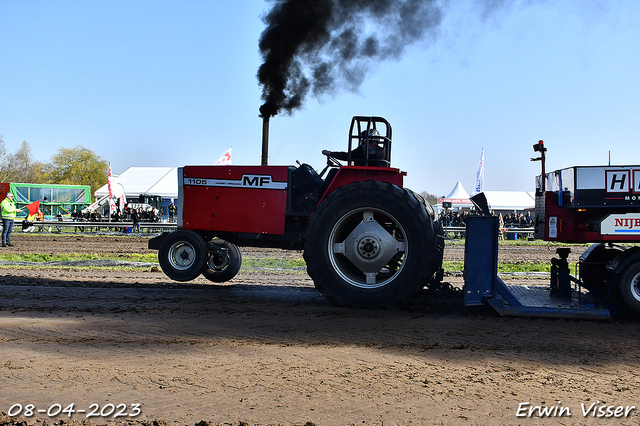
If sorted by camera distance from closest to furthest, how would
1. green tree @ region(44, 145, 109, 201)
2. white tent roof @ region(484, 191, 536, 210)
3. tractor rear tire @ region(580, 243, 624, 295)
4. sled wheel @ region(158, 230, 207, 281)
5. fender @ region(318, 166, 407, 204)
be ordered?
tractor rear tire @ region(580, 243, 624, 295) < fender @ region(318, 166, 407, 204) < sled wheel @ region(158, 230, 207, 281) < white tent roof @ region(484, 191, 536, 210) < green tree @ region(44, 145, 109, 201)

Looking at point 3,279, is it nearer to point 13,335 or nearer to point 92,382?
point 13,335

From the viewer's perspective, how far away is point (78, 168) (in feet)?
209

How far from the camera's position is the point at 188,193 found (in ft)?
23.2

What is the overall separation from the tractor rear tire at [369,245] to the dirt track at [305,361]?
227mm

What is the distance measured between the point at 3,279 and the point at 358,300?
5706 mm

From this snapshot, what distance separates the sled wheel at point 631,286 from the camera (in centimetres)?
500

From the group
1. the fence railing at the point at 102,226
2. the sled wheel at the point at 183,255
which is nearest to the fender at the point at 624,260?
the sled wheel at the point at 183,255

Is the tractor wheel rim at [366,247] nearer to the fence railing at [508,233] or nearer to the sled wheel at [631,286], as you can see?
the sled wheel at [631,286]

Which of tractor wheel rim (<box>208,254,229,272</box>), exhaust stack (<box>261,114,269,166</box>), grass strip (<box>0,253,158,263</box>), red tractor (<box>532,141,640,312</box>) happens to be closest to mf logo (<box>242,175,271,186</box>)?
tractor wheel rim (<box>208,254,229,272</box>)

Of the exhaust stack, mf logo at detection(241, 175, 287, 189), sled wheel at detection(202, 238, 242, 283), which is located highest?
the exhaust stack

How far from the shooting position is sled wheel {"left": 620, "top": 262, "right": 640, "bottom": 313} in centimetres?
500

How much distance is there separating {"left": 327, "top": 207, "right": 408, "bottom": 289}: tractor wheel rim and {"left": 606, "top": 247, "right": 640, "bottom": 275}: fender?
2.04 meters

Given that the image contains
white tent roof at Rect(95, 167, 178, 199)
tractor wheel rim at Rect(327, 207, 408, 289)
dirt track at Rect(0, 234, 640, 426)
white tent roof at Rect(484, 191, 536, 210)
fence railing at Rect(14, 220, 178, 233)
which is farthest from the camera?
white tent roof at Rect(484, 191, 536, 210)

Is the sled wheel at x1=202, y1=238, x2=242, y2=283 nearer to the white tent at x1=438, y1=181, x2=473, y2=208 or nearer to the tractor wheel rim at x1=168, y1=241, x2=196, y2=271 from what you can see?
the tractor wheel rim at x1=168, y1=241, x2=196, y2=271
